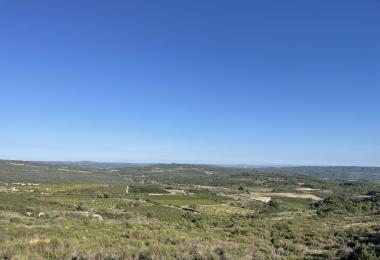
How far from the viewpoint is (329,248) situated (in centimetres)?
2183

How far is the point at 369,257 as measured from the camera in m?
16.0

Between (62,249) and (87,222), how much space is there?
13.0 metres

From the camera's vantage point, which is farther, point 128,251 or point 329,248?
point 329,248

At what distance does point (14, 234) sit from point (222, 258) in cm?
1026

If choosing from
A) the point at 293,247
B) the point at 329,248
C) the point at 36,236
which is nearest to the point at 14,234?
the point at 36,236

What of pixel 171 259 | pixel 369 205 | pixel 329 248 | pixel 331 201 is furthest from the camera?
pixel 331 201

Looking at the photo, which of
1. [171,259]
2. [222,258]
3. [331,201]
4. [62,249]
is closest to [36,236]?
[62,249]

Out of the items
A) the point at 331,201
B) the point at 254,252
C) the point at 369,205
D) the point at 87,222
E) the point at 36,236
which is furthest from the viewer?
the point at 331,201

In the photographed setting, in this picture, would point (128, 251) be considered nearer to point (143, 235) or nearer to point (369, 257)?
point (143, 235)

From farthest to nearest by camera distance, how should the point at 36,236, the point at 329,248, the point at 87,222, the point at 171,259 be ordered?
the point at 87,222 < the point at 329,248 < the point at 36,236 < the point at 171,259

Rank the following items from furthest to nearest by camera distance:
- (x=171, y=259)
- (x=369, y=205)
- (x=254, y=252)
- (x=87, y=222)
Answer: (x=369, y=205) < (x=87, y=222) < (x=254, y=252) < (x=171, y=259)

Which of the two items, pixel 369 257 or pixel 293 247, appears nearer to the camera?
pixel 369 257

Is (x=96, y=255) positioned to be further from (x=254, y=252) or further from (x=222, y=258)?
(x=254, y=252)

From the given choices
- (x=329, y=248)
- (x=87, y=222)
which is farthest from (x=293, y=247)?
(x=87, y=222)
